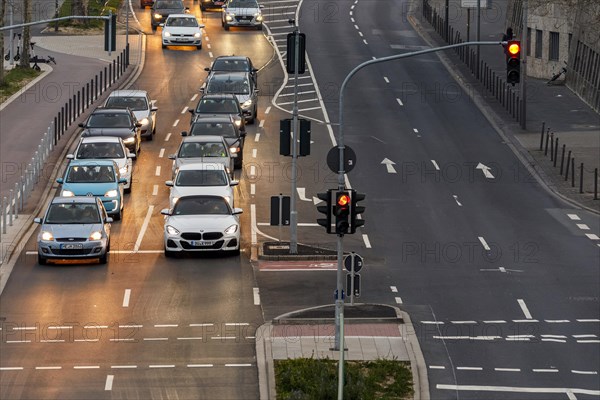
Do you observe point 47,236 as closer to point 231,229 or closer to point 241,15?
point 231,229

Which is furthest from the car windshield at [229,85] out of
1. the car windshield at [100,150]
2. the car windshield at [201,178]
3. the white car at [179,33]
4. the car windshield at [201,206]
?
the car windshield at [201,206]

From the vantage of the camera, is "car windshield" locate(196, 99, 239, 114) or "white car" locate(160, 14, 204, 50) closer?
"car windshield" locate(196, 99, 239, 114)

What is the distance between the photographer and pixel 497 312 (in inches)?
1487

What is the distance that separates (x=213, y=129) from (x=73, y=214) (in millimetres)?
13573

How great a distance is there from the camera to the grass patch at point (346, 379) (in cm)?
2980

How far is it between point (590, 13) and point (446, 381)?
4118cm

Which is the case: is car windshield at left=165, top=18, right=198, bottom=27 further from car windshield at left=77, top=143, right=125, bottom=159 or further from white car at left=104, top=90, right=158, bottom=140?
car windshield at left=77, top=143, right=125, bottom=159

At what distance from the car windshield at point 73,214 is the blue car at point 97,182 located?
13.3 feet

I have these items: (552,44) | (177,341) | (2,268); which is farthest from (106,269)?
(552,44)

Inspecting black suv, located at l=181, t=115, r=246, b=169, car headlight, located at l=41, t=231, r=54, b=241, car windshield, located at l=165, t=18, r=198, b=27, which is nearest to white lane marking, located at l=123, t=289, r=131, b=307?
car headlight, located at l=41, t=231, r=54, b=241

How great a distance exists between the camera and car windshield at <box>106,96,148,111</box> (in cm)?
6003

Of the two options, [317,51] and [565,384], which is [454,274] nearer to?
[565,384]

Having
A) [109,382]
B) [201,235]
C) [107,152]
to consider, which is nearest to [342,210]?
[109,382]

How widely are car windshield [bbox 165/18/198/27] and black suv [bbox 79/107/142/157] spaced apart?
2403 cm
